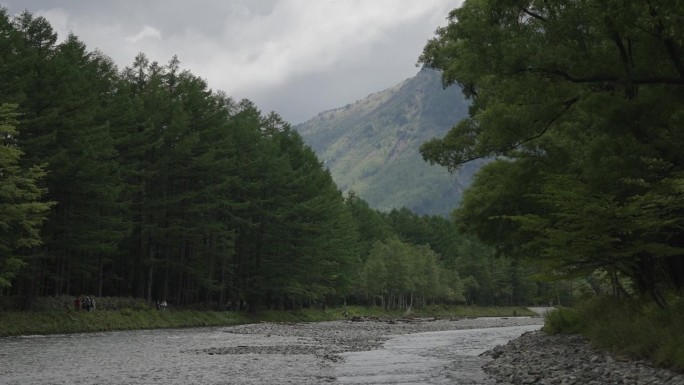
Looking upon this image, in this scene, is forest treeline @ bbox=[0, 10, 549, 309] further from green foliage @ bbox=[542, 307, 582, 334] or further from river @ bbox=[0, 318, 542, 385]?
river @ bbox=[0, 318, 542, 385]

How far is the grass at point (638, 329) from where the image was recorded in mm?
14547

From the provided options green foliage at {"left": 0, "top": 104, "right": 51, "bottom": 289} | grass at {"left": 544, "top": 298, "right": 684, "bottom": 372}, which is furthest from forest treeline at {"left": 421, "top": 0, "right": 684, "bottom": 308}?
green foliage at {"left": 0, "top": 104, "right": 51, "bottom": 289}

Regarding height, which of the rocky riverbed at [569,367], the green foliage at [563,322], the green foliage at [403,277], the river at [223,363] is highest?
the green foliage at [403,277]

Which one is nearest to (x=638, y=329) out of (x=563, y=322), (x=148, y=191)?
(x=563, y=322)

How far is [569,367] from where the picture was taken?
16938 mm

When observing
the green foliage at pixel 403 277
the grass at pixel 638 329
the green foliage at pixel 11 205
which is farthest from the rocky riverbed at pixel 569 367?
the green foliage at pixel 403 277

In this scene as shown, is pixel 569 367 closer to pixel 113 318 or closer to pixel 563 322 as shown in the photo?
pixel 563 322

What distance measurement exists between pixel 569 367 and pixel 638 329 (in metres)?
2.20

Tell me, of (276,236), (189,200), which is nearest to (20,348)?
(189,200)

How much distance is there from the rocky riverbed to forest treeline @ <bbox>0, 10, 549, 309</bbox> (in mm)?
3996

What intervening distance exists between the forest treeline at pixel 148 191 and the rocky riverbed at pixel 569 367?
4.00 meters

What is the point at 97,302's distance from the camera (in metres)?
47.9

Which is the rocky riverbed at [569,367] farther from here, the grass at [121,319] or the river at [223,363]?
the grass at [121,319]

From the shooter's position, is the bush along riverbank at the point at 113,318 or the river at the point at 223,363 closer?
the river at the point at 223,363
